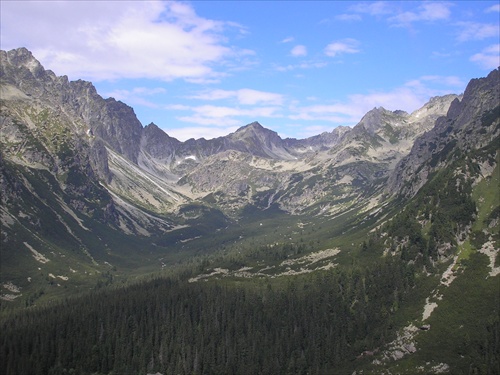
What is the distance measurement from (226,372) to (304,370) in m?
30.3

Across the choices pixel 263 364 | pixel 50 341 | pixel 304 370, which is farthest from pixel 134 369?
pixel 304 370

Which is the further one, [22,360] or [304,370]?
[304,370]

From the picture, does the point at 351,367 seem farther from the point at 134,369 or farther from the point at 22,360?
the point at 22,360

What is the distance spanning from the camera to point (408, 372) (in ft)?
621

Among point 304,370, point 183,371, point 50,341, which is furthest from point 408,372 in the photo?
point 50,341

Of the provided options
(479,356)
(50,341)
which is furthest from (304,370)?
(50,341)

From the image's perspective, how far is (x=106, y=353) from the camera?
19962cm

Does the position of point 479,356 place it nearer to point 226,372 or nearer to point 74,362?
point 226,372

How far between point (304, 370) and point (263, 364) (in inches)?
634

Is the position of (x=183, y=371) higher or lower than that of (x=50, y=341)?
lower

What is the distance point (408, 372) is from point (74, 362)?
124m

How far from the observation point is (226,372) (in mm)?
196500

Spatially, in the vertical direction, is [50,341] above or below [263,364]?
above

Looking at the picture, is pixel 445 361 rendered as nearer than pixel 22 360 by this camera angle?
No
